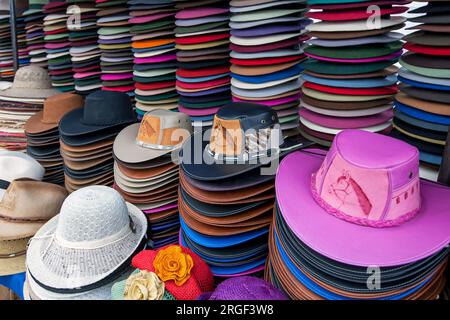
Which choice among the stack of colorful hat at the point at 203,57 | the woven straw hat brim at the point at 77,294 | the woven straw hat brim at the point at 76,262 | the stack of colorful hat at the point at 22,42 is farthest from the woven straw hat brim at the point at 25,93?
the woven straw hat brim at the point at 77,294

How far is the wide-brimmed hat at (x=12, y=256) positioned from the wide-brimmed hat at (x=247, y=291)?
1.11 meters

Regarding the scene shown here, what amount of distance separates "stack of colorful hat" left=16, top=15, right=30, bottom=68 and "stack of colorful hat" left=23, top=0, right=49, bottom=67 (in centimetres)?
25

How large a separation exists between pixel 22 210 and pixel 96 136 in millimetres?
522

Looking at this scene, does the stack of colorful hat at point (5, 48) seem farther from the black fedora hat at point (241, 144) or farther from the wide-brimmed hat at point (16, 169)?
the black fedora hat at point (241, 144)

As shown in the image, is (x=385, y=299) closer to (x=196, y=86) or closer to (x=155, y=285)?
(x=155, y=285)

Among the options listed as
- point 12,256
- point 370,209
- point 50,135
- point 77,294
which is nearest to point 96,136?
point 50,135

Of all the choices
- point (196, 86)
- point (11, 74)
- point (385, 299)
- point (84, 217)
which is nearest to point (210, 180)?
point (84, 217)

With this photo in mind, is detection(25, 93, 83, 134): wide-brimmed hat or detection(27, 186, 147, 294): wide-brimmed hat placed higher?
detection(25, 93, 83, 134): wide-brimmed hat

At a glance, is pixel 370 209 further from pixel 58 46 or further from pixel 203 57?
pixel 58 46

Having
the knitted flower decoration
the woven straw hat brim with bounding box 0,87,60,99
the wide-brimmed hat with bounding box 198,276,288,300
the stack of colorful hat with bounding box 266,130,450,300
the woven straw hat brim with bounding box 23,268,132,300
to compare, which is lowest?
the woven straw hat brim with bounding box 23,268,132,300

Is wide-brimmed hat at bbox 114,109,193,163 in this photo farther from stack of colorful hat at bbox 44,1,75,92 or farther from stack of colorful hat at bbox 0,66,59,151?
stack of colorful hat at bbox 44,1,75,92

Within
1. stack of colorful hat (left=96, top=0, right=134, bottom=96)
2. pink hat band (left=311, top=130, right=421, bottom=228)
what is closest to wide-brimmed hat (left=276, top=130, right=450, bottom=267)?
pink hat band (left=311, top=130, right=421, bottom=228)

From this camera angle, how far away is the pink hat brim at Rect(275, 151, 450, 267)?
0.87 meters
